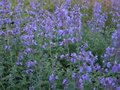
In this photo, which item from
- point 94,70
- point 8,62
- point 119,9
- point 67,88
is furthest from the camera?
point 119,9

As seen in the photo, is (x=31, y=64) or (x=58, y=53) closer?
(x=31, y=64)

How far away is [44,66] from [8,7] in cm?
162

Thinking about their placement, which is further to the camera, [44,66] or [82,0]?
[82,0]

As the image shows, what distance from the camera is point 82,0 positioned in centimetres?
567

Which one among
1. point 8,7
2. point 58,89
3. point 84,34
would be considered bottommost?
point 58,89

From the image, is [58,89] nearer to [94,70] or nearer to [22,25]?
[94,70]

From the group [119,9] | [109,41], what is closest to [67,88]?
[109,41]

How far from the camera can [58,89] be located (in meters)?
3.02

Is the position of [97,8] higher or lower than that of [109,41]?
higher

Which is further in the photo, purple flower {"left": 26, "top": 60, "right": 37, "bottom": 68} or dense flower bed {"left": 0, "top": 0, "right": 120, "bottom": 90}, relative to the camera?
purple flower {"left": 26, "top": 60, "right": 37, "bottom": 68}

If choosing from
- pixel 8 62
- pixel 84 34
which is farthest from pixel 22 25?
pixel 8 62

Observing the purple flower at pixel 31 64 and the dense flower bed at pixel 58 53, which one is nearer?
the dense flower bed at pixel 58 53

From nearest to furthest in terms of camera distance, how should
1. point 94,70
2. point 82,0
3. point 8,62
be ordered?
point 94,70 → point 8,62 → point 82,0

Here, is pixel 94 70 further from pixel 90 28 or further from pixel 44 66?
pixel 90 28
